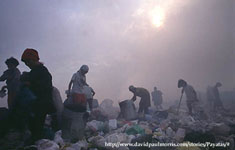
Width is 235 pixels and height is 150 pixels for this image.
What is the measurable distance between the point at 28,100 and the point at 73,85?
112 inches

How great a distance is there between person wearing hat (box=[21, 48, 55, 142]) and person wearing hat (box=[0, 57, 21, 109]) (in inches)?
72.1

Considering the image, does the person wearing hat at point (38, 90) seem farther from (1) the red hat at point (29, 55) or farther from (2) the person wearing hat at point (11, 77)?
(2) the person wearing hat at point (11, 77)

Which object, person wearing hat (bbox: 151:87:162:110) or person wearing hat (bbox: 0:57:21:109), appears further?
person wearing hat (bbox: 151:87:162:110)

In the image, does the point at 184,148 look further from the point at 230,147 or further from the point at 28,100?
the point at 28,100

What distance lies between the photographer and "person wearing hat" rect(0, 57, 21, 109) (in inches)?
160

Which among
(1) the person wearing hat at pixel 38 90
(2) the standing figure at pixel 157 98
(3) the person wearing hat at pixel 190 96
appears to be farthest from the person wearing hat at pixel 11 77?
(2) the standing figure at pixel 157 98

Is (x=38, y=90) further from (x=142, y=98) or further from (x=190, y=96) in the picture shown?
(x=190, y=96)

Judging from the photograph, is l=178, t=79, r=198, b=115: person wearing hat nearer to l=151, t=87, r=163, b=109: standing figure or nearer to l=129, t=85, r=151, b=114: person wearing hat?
l=129, t=85, r=151, b=114: person wearing hat

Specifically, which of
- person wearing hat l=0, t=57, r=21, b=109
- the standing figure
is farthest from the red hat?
the standing figure

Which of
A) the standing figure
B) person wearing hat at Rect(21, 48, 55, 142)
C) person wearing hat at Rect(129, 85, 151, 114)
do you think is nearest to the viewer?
person wearing hat at Rect(21, 48, 55, 142)

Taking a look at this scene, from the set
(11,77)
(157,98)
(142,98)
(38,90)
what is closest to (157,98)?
(157,98)

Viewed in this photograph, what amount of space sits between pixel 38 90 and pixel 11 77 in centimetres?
217

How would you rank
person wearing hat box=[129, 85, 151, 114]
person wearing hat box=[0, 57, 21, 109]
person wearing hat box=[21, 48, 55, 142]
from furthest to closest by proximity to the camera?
1. person wearing hat box=[129, 85, 151, 114]
2. person wearing hat box=[0, 57, 21, 109]
3. person wearing hat box=[21, 48, 55, 142]

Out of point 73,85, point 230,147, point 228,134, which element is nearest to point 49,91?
point 73,85
